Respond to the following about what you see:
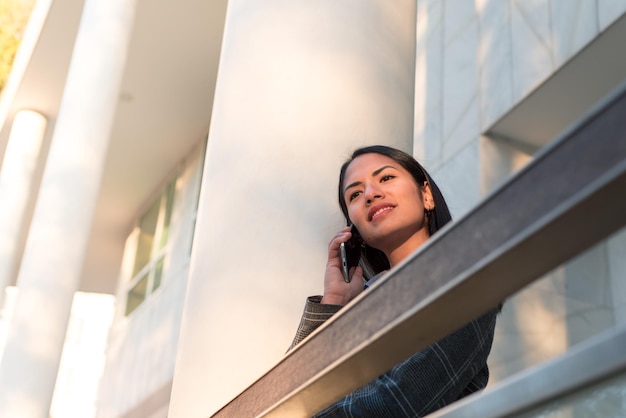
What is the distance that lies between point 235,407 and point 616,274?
3.62 metres

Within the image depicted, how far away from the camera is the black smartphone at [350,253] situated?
8.02 ft

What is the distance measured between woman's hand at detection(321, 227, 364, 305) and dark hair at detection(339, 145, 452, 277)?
0.44 ft

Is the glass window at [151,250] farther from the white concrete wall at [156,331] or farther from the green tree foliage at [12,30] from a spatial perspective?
the green tree foliage at [12,30]

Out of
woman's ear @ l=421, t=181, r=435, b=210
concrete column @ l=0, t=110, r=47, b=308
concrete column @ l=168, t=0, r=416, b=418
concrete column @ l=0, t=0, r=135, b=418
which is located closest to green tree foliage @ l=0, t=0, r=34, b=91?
concrete column @ l=0, t=110, r=47, b=308

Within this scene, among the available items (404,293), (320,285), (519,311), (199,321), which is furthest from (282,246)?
(519,311)

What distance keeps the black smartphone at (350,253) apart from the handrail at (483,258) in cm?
106

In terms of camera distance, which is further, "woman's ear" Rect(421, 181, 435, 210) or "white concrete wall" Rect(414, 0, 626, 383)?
"white concrete wall" Rect(414, 0, 626, 383)

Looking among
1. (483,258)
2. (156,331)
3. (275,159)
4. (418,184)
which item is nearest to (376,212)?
(418,184)

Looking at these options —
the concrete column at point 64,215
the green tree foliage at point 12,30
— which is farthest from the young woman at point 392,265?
the green tree foliage at point 12,30

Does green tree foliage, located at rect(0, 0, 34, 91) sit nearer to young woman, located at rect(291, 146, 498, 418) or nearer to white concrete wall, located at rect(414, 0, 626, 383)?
white concrete wall, located at rect(414, 0, 626, 383)

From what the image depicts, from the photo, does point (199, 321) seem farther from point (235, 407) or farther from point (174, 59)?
point (174, 59)

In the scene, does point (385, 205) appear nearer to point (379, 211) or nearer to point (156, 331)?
point (379, 211)

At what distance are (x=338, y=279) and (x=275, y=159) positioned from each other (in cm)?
57

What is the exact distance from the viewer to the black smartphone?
245 cm
